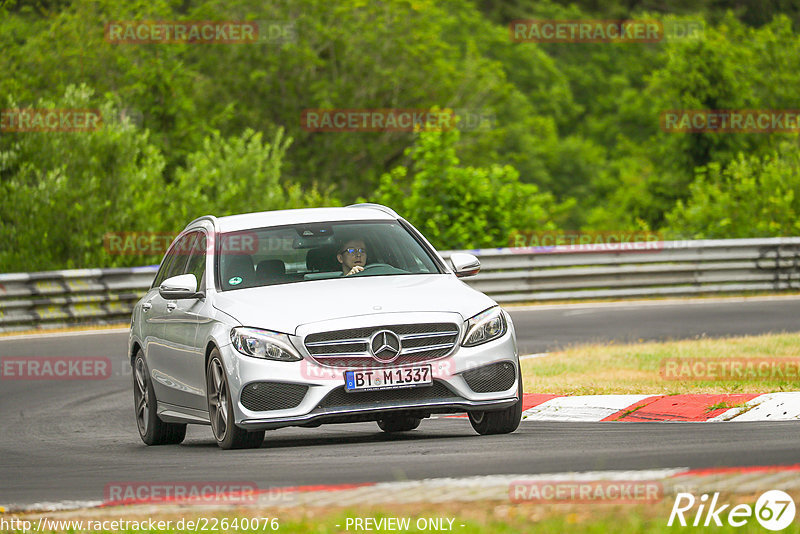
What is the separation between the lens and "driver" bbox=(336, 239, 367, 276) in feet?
32.6

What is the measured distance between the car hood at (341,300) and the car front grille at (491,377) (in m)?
0.36

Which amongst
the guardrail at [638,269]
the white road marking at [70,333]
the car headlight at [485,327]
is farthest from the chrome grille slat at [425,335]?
the guardrail at [638,269]

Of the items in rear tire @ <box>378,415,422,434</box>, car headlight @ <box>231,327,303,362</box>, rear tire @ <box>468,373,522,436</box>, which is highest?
car headlight @ <box>231,327,303,362</box>

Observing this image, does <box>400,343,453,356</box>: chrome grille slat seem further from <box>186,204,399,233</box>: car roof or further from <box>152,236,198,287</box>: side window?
<box>152,236,198,287</box>: side window

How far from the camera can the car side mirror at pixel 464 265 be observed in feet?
32.6

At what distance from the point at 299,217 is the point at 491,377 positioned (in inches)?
86.1

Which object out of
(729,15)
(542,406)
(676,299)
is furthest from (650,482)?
(729,15)

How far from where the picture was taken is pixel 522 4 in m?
94.8

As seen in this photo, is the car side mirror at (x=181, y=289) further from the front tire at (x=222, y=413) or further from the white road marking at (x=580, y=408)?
the white road marking at (x=580, y=408)

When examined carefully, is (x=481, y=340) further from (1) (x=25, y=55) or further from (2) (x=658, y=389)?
(1) (x=25, y=55)

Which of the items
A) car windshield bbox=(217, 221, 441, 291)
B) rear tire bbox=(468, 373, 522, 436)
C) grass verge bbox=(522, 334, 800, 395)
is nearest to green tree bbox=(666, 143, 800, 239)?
grass verge bbox=(522, 334, 800, 395)

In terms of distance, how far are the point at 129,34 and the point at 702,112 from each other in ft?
64.8

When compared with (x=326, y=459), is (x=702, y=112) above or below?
below

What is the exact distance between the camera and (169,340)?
10.3 metres
